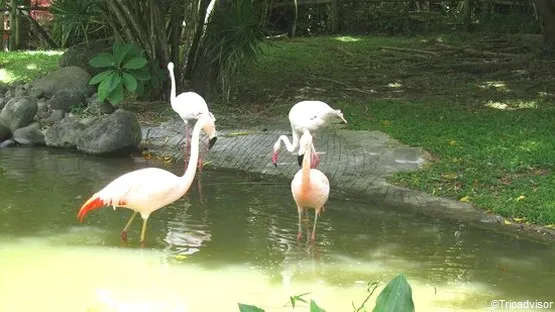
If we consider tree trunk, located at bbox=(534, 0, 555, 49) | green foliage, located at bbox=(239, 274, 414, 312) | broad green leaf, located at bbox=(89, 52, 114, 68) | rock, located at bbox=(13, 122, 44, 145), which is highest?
tree trunk, located at bbox=(534, 0, 555, 49)

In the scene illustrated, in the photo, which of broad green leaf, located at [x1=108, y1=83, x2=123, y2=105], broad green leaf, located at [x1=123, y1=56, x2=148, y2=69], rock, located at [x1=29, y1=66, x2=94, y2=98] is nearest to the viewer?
broad green leaf, located at [x1=108, y1=83, x2=123, y2=105]

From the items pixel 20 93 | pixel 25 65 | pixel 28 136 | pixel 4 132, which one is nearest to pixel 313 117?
pixel 28 136

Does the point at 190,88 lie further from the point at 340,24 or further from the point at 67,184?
the point at 340,24

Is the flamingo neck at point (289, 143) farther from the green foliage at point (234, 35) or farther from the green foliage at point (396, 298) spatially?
the green foliage at point (396, 298)

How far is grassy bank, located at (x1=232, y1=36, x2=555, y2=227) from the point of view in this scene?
278 inches

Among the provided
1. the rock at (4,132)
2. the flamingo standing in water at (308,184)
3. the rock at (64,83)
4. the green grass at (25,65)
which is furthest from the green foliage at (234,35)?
the flamingo standing in water at (308,184)

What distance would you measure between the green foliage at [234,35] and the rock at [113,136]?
2.03m

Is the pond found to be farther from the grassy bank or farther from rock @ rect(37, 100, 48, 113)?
rock @ rect(37, 100, 48, 113)

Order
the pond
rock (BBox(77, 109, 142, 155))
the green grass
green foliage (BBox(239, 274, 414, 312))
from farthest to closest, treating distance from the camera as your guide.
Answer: the green grass < rock (BBox(77, 109, 142, 155)) < the pond < green foliage (BBox(239, 274, 414, 312))

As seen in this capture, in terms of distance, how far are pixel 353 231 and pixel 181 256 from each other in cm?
150

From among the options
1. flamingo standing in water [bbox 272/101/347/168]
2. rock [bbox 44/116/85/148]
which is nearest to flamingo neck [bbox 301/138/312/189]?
flamingo standing in water [bbox 272/101/347/168]

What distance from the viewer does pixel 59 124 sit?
955cm

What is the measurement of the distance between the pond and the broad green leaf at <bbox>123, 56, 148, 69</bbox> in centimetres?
291

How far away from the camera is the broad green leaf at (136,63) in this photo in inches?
392
